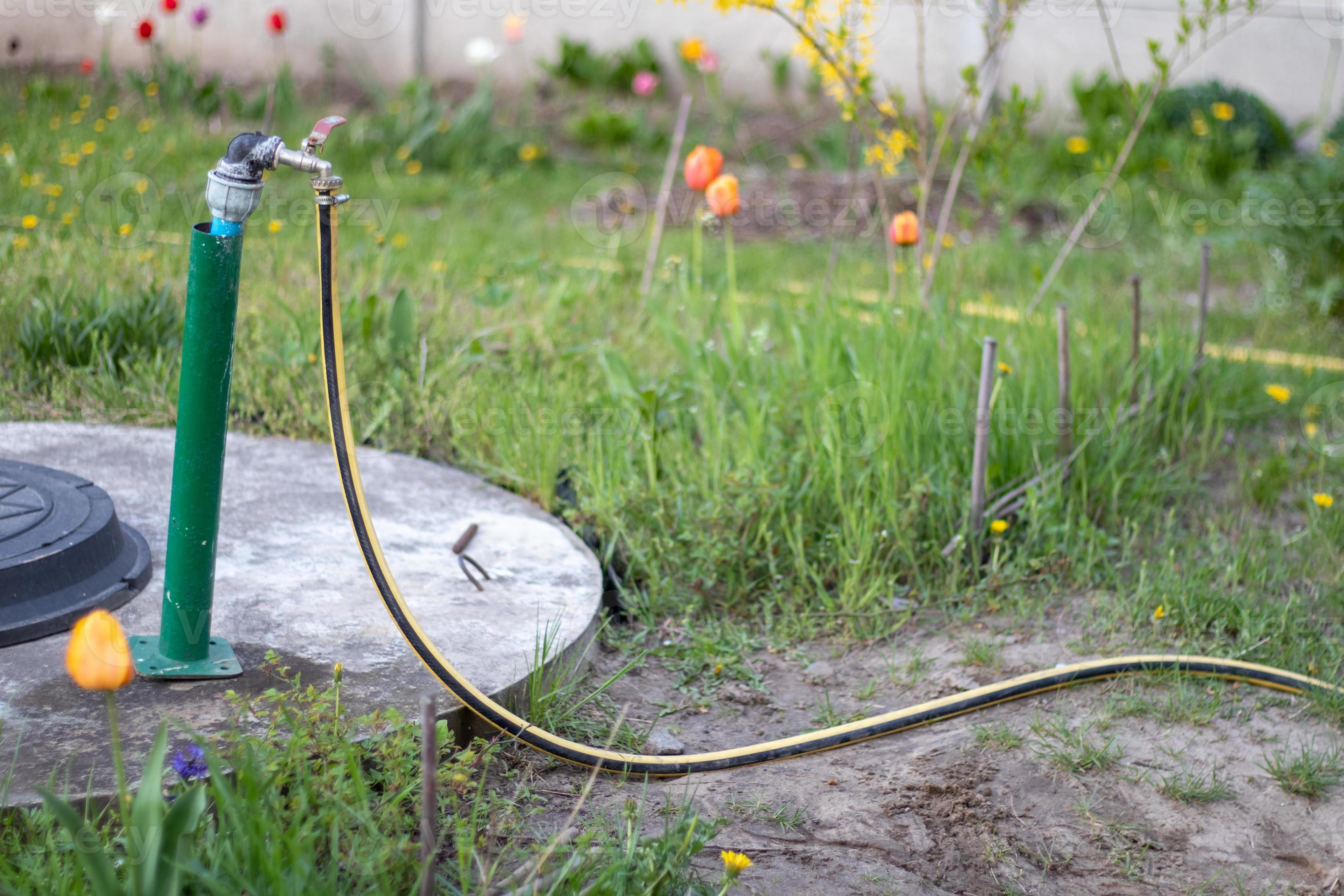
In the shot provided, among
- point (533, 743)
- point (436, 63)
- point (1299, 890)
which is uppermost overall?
point (436, 63)

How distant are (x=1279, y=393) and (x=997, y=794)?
183 centimetres

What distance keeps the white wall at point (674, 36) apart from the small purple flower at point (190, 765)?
6339mm

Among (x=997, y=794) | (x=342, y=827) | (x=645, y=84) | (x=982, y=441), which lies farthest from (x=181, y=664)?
(x=645, y=84)

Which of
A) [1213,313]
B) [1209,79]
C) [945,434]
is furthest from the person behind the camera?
[1209,79]

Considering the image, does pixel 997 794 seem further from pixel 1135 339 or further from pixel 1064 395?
pixel 1135 339

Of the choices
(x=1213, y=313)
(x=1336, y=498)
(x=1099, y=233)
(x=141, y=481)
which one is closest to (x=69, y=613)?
(x=141, y=481)

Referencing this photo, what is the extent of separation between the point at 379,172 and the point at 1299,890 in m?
5.06

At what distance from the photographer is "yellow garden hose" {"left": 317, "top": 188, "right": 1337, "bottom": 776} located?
1453 millimetres

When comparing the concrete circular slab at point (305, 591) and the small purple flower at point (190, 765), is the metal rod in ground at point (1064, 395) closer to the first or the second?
the concrete circular slab at point (305, 591)

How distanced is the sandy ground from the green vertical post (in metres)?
0.59

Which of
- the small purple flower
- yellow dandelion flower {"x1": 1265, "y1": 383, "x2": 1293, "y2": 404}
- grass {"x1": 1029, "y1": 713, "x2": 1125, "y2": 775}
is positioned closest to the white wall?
yellow dandelion flower {"x1": 1265, "y1": 383, "x2": 1293, "y2": 404}

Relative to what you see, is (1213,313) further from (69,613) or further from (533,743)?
(69,613)

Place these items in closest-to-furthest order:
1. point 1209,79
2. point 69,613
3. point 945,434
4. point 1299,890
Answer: point 1299,890 < point 69,613 < point 945,434 < point 1209,79

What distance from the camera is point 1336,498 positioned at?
279cm
